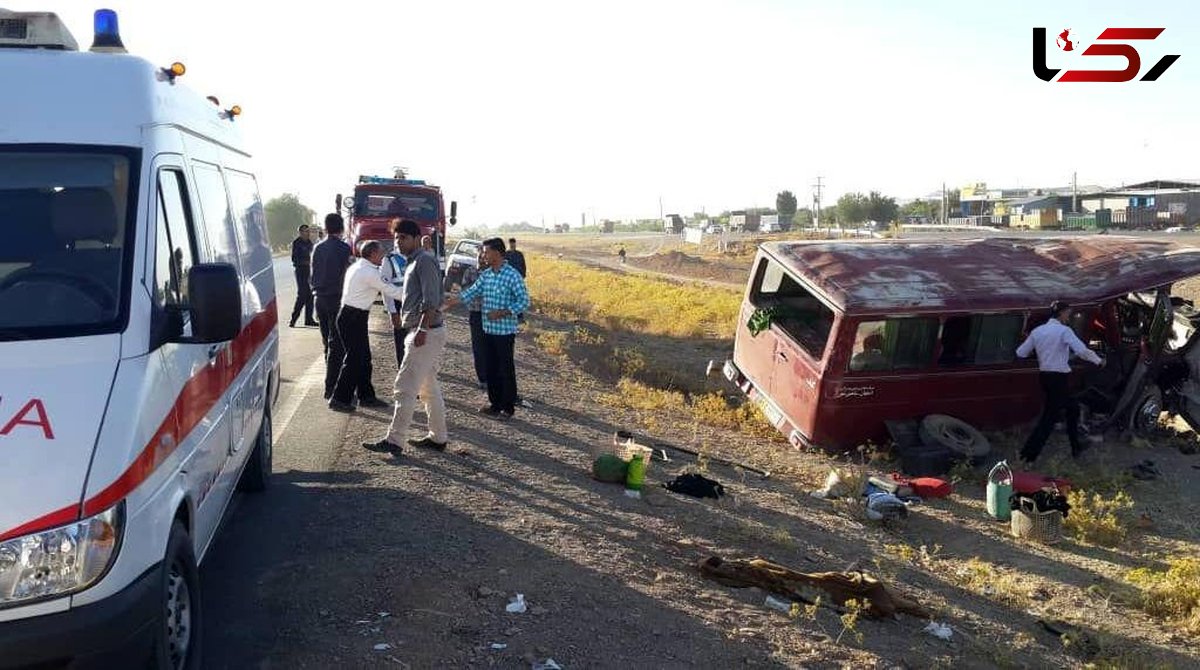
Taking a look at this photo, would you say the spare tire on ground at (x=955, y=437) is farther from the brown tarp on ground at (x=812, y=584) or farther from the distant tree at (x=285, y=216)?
the distant tree at (x=285, y=216)

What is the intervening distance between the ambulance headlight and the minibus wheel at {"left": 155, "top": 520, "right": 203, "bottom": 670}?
0.51 m

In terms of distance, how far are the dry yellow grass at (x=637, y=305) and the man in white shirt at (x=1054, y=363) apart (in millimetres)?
11227

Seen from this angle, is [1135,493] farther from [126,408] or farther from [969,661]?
[126,408]

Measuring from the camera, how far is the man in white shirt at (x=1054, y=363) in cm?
977

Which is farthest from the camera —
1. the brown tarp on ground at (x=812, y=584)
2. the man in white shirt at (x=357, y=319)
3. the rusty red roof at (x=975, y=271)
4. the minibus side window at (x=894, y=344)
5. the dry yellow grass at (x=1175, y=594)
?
the rusty red roof at (x=975, y=271)

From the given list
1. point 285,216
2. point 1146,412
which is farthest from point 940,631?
point 285,216

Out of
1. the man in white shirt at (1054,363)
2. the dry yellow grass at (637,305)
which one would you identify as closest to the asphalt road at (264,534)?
the man in white shirt at (1054,363)

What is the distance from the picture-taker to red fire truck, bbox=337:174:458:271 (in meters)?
20.6

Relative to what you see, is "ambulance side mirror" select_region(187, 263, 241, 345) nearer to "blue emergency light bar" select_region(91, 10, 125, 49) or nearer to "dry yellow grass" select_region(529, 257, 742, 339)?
"blue emergency light bar" select_region(91, 10, 125, 49)

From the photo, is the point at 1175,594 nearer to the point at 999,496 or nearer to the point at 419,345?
the point at 999,496

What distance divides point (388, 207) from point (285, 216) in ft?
238

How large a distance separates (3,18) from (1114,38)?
45.3 feet

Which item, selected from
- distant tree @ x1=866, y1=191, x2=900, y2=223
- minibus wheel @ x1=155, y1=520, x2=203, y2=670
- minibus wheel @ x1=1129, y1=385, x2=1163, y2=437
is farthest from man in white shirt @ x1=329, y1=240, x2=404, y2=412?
distant tree @ x1=866, y1=191, x2=900, y2=223

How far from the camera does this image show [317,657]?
443cm
